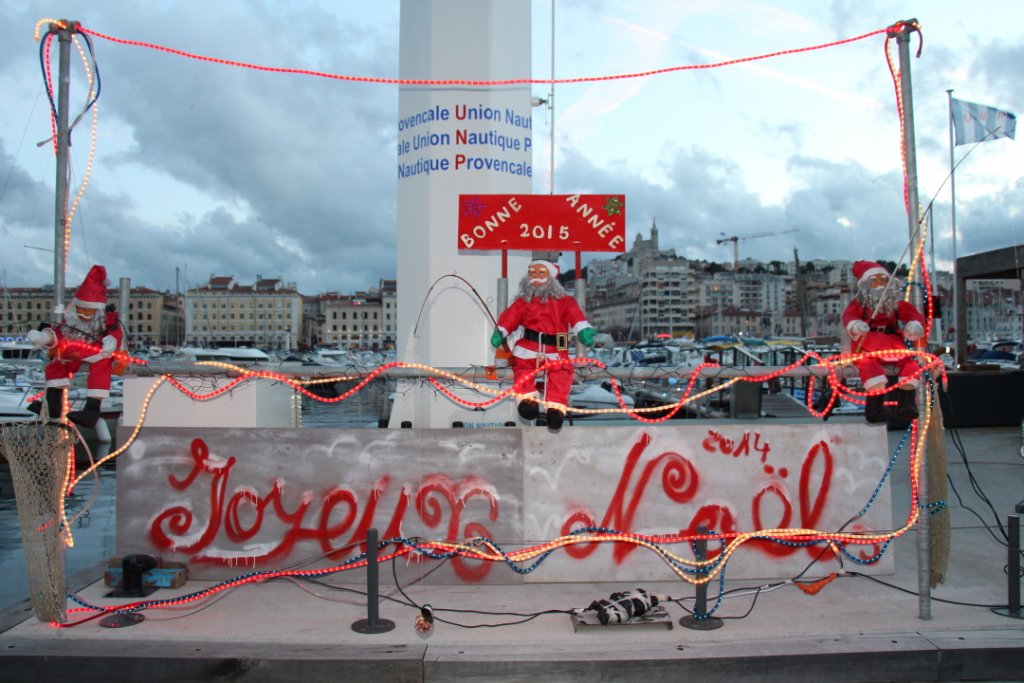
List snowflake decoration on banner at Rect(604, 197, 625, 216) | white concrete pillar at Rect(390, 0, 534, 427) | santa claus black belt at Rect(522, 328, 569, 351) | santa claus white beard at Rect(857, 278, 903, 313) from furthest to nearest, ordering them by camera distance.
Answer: white concrete pillar at Rect(390, 0, 534, 427) < snowflake decoration on banner at Rect(604, 197, 625, 216) < santa claus black belt at Rect(522, 328, 569, 351) < santa claus white beard at Rect(857, 278, 903, 313)

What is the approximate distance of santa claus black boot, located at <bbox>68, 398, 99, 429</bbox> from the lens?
6.13 m

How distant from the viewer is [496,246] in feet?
24.2

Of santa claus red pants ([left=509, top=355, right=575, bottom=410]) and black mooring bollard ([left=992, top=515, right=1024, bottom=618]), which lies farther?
santa claus red pants ([left=509, top=355, right=575, bottom=410])

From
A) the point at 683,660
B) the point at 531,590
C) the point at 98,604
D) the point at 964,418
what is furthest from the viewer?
the point at 964,418

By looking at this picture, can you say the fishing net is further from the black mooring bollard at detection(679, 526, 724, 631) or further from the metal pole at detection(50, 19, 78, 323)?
the black mooring bollard at detection(679, 526, 724, 631)

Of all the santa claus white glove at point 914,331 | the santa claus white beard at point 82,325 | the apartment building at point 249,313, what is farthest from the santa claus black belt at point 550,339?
the apartment building at point 249,313

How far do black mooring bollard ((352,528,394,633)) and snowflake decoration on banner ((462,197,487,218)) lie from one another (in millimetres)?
3516

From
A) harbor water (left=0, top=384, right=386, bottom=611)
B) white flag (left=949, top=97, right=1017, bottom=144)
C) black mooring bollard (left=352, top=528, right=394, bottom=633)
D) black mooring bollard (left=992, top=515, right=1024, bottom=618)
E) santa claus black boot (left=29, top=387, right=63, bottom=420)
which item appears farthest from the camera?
white flag (left=949, top=97, right=1017, bottom=144)

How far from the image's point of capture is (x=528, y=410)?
20.8 feet

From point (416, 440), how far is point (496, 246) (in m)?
2.23

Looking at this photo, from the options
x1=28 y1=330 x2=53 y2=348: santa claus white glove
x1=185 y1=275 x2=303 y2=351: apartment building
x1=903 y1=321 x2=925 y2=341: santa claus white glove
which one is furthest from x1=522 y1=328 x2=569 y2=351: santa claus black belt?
x1=185 y1=275 x2=303 y2=351: apartment building

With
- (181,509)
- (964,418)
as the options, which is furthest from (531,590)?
(964,418)

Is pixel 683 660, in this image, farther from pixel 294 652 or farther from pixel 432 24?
pixel 432 24

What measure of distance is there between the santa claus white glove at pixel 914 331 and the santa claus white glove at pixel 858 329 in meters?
0.33
